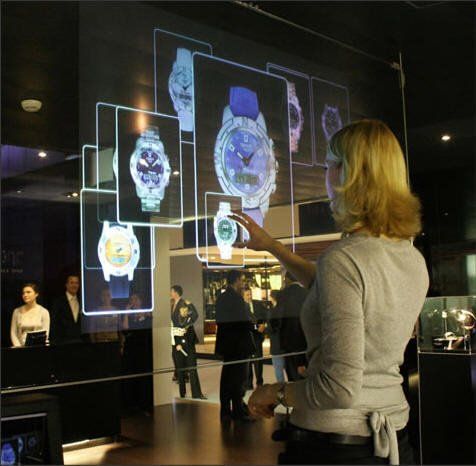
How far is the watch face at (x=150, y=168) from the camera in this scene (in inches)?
88.0

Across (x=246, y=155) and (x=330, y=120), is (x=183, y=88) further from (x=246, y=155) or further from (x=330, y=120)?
(x=330, y=120)

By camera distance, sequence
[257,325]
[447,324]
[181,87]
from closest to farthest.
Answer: [181,87] < [257,325] < [447,324]

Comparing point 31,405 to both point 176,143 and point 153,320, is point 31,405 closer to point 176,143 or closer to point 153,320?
point 153,320

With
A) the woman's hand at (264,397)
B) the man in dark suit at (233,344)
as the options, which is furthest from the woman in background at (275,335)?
the woman's hand at (264,397)

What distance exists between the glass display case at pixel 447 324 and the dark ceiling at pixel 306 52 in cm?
82

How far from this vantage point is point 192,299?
7.88 feet

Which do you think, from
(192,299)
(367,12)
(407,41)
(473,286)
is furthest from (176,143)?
(473,286)

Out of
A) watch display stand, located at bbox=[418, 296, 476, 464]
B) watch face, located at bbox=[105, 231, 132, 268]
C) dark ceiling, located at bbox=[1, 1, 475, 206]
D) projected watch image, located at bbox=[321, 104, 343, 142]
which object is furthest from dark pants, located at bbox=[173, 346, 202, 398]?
watch display stand, located at bbox=[418, 296, 476, 464]

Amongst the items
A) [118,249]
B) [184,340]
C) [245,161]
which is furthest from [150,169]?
[184,340]

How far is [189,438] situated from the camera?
230cm

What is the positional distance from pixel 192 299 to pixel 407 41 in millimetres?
2171

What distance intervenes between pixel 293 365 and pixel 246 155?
0.98 metres

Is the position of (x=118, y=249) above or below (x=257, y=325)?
above

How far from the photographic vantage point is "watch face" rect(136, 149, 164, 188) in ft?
7.34
